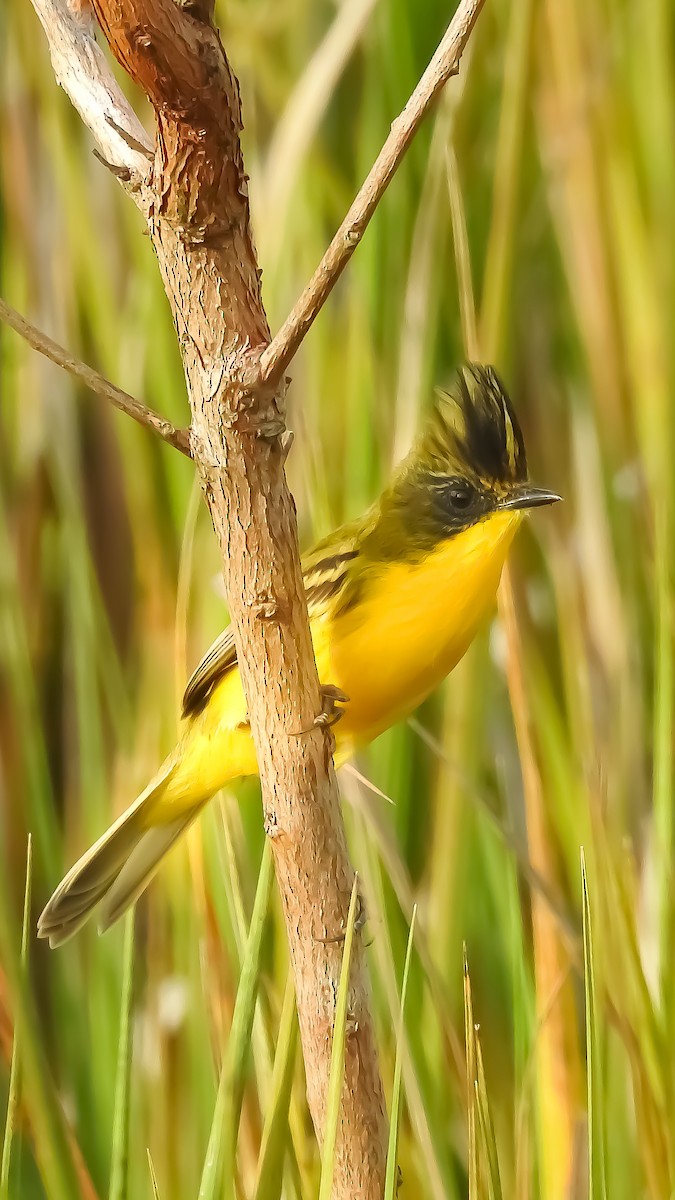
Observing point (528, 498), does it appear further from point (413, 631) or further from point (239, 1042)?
point (239, 1042)

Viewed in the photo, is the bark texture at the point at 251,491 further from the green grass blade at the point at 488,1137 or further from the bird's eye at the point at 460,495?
the bird's eye at the point at 460,495

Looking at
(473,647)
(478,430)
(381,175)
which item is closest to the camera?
(381,175)

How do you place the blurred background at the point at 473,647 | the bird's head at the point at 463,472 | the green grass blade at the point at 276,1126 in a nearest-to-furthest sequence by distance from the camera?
the green grass blade at the point at 276,1126 < the bird's head at the point at 463,472 < the blurred background at the point at 473,647

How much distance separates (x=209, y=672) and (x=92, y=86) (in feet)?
1.00

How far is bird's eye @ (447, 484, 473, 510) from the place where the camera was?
589 mm

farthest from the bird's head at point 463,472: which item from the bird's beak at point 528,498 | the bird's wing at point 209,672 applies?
the bird's wing at point 209,672

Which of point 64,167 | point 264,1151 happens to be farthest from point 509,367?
point 264,1151

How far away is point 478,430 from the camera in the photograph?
573 millimetres

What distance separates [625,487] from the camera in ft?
2.76

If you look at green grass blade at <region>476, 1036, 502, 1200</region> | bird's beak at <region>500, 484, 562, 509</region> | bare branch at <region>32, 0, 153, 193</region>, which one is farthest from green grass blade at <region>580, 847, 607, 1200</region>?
bare branch at <region>32, 0, 153, 193</region>

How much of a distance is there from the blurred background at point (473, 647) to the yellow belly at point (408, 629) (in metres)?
0.08

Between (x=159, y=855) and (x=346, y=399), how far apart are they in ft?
1.02

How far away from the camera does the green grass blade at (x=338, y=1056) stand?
1.31 feet

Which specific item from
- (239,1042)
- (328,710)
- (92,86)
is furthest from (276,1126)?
(92,86)
